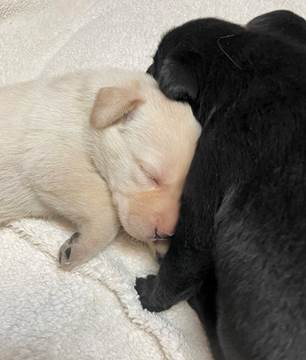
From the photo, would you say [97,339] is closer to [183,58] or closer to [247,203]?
[247,203]

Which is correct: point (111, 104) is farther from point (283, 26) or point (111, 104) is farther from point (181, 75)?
point (283, 26)

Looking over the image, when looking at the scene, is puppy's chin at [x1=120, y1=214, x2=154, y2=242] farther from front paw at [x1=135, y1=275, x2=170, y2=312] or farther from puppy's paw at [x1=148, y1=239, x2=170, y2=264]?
front paw at [x1=135, y1=275, x2=170, y2=312]

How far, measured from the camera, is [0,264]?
227cm

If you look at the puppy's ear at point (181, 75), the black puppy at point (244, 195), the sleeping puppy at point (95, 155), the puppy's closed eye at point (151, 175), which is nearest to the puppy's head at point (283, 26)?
the black puppy at point (244, 195)

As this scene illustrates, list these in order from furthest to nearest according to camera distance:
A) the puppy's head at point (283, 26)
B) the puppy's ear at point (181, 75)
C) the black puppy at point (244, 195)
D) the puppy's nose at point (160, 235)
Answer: the puppy's head at point (283, 26)
the puppy's ear at point (181, 75)
the puppy's nose at point (160, 235)
the black puppy at point (244, 195)

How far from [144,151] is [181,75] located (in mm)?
272

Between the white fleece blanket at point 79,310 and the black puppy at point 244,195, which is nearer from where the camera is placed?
the black puppy at point 244,195

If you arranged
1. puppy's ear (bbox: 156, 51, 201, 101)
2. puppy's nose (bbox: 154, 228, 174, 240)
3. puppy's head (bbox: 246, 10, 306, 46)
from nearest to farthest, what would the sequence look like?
puppy's nose (bbox: 154, 228, 174, 240) → puppy's ear (bbox: 156, 51, 201, 101) → puppy's head (bbox: 246, 10, 306, 46)

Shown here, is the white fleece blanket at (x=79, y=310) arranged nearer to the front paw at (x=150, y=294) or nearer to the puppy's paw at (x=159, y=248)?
the front paw at (x=150, y=294)

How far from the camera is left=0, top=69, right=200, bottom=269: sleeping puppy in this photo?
6.51ft

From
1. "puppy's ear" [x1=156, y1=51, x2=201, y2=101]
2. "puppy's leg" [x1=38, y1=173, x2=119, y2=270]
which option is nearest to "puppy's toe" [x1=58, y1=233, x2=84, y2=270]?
"puppy's leg" [x1=38, y1=173, x2=119, y2=270]

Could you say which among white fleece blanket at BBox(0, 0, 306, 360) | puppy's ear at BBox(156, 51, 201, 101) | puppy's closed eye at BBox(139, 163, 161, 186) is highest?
puppy's ear at BBox(156, 51, 201, 101)

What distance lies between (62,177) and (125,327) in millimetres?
533

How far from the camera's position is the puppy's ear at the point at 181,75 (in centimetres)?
205
